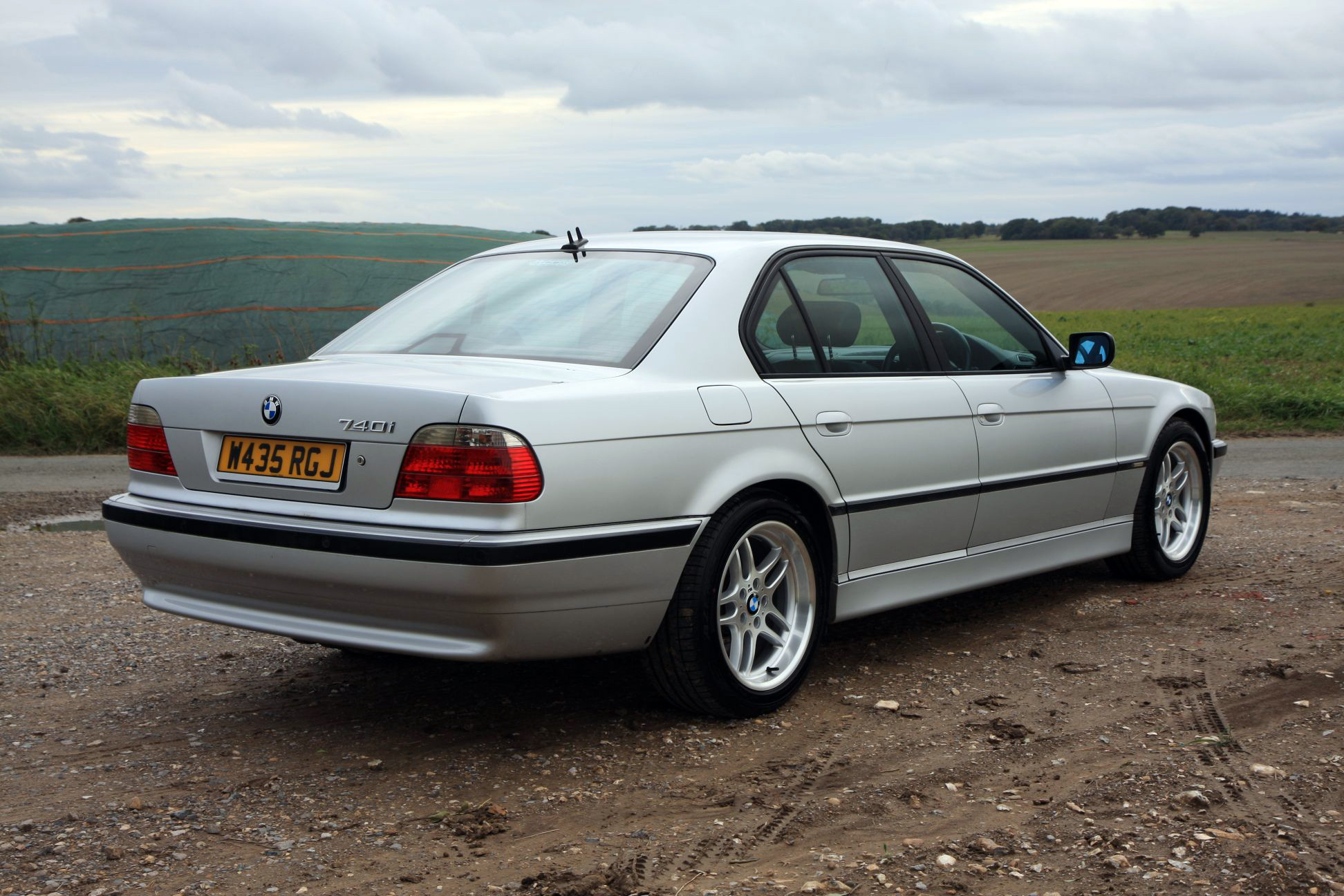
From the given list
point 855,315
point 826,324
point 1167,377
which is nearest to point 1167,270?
point 1167,377

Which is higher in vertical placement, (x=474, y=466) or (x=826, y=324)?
(x=826, y=324)

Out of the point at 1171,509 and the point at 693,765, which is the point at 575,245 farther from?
the point at 1171,509

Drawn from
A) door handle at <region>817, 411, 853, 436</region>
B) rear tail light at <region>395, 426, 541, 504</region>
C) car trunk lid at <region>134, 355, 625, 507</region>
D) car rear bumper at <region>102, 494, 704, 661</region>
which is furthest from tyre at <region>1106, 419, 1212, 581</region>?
rear tail light at <region>395, 426, 541, 504</region>

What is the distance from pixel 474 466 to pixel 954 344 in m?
2.32

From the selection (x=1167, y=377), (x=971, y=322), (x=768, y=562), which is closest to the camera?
(x=768, y=562)

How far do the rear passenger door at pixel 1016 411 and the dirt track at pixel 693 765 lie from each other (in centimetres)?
49

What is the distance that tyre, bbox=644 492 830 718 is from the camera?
377 cm

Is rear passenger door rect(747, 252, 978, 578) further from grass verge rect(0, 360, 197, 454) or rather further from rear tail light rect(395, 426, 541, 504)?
grass verge rect(0, 360, 197, 454)

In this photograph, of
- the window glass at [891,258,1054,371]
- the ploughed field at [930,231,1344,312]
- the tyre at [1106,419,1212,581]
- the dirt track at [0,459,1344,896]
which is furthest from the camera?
the ploughed field at [930,231,1344,312]

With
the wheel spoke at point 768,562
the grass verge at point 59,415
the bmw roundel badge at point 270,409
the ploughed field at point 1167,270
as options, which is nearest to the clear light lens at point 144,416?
the bmw roundel badge at point 270,409

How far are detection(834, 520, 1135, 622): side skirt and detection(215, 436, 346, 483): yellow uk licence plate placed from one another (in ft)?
5.63

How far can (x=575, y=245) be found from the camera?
4570mm

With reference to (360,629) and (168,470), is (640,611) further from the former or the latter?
(168,470)

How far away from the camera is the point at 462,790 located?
351cm
